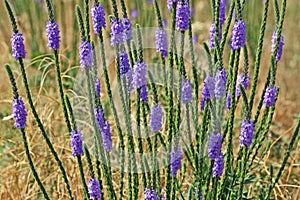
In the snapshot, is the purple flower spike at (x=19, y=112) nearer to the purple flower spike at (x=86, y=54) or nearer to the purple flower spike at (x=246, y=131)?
the purple flower spike at (x=86, y=54)

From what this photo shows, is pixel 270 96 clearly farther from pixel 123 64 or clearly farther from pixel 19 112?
pixel 19 112

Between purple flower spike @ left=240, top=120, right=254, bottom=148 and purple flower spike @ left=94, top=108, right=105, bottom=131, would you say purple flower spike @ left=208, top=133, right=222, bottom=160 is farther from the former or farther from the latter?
purple flower spike @ left=94, top=108, right=105, bottom=131

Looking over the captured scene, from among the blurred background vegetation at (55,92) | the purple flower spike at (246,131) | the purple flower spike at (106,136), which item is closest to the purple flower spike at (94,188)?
the purple flower spike at (106,136)

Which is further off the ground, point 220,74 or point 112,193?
point 220,74


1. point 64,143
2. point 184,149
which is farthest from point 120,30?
point 64,143

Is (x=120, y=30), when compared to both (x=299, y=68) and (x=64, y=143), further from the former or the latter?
(x=299, y=68)

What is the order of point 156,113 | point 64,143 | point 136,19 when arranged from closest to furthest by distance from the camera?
point 156,113
point 64,143
point 136,19
